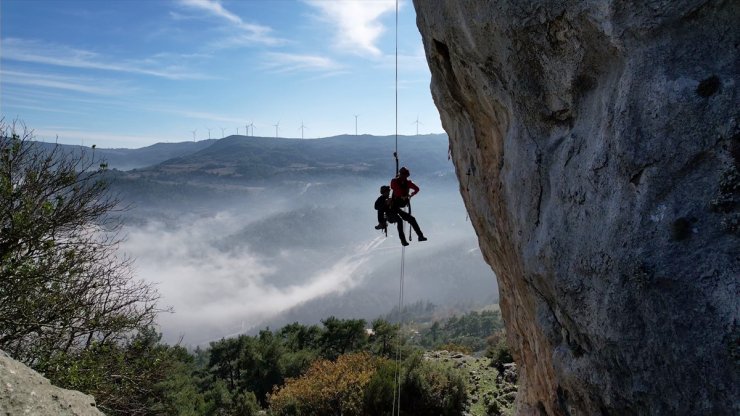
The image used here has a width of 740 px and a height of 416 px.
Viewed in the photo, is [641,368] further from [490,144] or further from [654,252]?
[490,144]

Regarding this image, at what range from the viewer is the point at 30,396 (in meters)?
6.27

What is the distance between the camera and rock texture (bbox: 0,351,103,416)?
605 centimetres

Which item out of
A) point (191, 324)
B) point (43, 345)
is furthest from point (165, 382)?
point (191, 324)

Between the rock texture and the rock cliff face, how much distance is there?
6.64m

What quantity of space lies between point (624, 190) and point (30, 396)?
7.69 m

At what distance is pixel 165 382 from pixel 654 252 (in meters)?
18.9

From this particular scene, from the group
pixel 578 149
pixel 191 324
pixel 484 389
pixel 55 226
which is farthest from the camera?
pixel 191 324

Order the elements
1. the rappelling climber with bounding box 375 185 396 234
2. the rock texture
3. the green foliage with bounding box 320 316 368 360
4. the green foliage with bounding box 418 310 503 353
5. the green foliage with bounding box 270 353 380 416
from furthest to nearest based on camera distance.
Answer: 1. the green foliage with bounding box 418 310 503 353
2. the green foliage with bounding box 320 316 368 360
3. the green foliage with bounding box 270 353 380 416
4. the rappelling climber with bounding box 375 185 396 234
5. the rock texture

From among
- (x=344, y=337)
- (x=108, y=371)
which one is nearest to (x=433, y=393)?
(x=108, y=371)

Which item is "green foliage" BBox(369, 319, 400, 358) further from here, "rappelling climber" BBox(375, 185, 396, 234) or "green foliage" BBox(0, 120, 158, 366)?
"green foliage" BBox(0, 120, 158, 366)

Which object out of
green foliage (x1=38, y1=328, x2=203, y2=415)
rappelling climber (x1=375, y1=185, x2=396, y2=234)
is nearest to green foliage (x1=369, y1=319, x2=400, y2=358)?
green foliage (x1=38, y1=328, x2=203, y2=415)

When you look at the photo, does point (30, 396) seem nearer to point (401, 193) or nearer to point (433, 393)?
point (401, 193)

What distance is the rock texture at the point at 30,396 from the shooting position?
605 centimetres

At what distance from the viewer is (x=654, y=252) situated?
4035 millimetres
